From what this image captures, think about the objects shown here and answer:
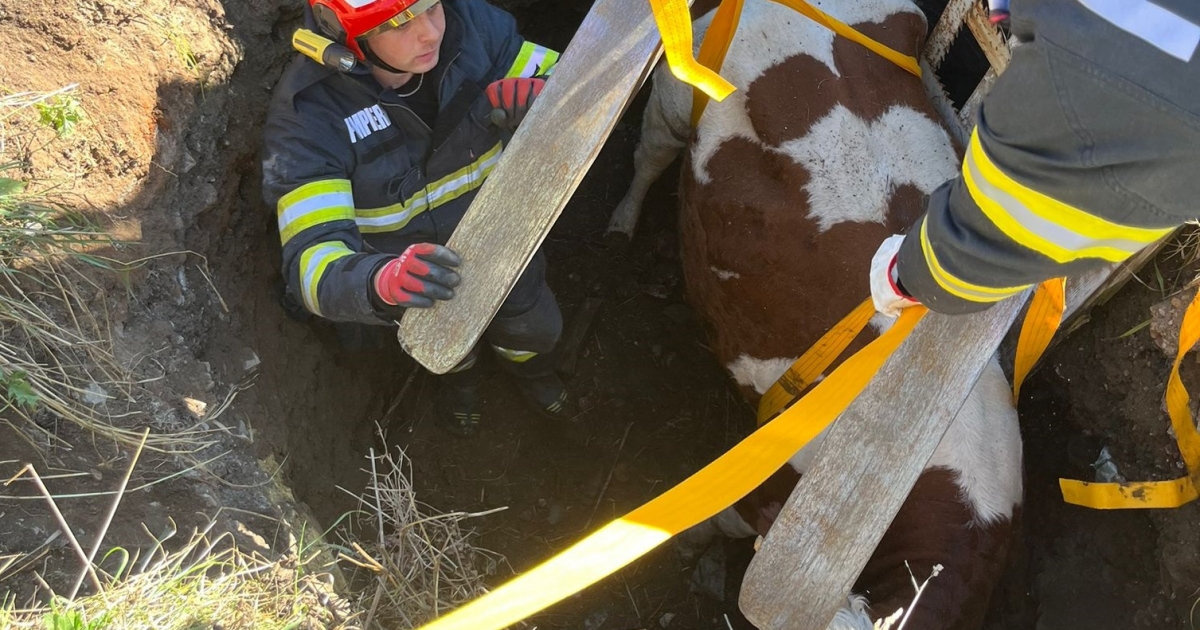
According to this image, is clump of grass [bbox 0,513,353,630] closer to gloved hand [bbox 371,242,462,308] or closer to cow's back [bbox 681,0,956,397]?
gloved hand [bbox 371,242,462,308]

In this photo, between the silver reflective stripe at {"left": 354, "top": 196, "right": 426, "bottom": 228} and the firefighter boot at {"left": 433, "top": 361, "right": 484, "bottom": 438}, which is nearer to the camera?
the silver reflective stripe at {"left": 354, "top": 196, "right": 426, "bottom": 228}

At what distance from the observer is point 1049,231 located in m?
1.28

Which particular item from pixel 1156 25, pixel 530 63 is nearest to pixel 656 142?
pixel 530 63

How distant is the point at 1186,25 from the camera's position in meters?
1.05

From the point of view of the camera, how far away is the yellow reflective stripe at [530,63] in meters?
2.60

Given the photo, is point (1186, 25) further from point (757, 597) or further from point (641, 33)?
point (757, 597)

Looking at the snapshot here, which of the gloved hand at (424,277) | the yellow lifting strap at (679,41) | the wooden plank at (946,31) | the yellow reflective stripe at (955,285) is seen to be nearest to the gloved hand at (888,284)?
the yellow reflective stripe at (955,285)

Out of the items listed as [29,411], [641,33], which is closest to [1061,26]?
[641,33]

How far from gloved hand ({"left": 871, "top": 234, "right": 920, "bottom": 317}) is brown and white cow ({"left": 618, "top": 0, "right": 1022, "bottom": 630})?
2.29ft

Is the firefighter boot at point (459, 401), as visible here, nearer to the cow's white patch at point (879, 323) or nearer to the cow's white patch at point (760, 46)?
the cow's white patch at point (760, 46)

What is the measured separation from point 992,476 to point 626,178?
87.5 inches

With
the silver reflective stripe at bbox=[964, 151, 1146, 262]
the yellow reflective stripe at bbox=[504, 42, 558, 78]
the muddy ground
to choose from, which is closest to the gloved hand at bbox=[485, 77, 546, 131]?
the yellow reflective stripe at bbox=[504, 42, 558, 78]

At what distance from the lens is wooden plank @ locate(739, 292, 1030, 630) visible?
184cm

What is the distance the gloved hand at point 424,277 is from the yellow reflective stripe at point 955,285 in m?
0.94
